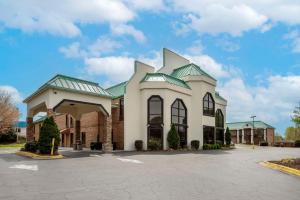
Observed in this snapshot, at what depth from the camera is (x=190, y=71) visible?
36344 millimetres

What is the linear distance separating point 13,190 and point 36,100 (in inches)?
737

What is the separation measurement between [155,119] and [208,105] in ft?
26.2

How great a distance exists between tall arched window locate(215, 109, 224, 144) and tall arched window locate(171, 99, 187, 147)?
22.2 ft

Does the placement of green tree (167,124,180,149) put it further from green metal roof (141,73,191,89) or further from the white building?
green metal roof (141,73,191,89)

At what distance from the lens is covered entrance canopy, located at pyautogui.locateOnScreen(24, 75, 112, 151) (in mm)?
23573

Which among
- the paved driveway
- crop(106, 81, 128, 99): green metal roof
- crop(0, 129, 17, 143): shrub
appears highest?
crop(106, 81, 128, 99): green metal roof

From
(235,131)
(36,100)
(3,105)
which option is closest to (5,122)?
(3,105)

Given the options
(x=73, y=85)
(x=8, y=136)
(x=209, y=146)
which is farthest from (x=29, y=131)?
(x=8, y=136)

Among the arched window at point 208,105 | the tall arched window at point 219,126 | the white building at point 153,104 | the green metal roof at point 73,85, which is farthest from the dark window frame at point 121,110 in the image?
the tall arched window at point 219,126

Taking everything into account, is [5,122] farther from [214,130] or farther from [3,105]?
[214,130]

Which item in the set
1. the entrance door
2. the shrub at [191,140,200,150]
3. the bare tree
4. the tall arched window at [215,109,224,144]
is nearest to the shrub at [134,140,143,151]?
the entrance door

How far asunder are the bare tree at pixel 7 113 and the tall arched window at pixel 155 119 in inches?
1371

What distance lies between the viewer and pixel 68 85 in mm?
24828

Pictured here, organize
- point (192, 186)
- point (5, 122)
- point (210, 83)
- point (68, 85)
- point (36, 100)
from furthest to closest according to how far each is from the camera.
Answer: point (5, 122)
point (210, 83)
point (36, 100)
point (68, 85)
point (192, 186)
